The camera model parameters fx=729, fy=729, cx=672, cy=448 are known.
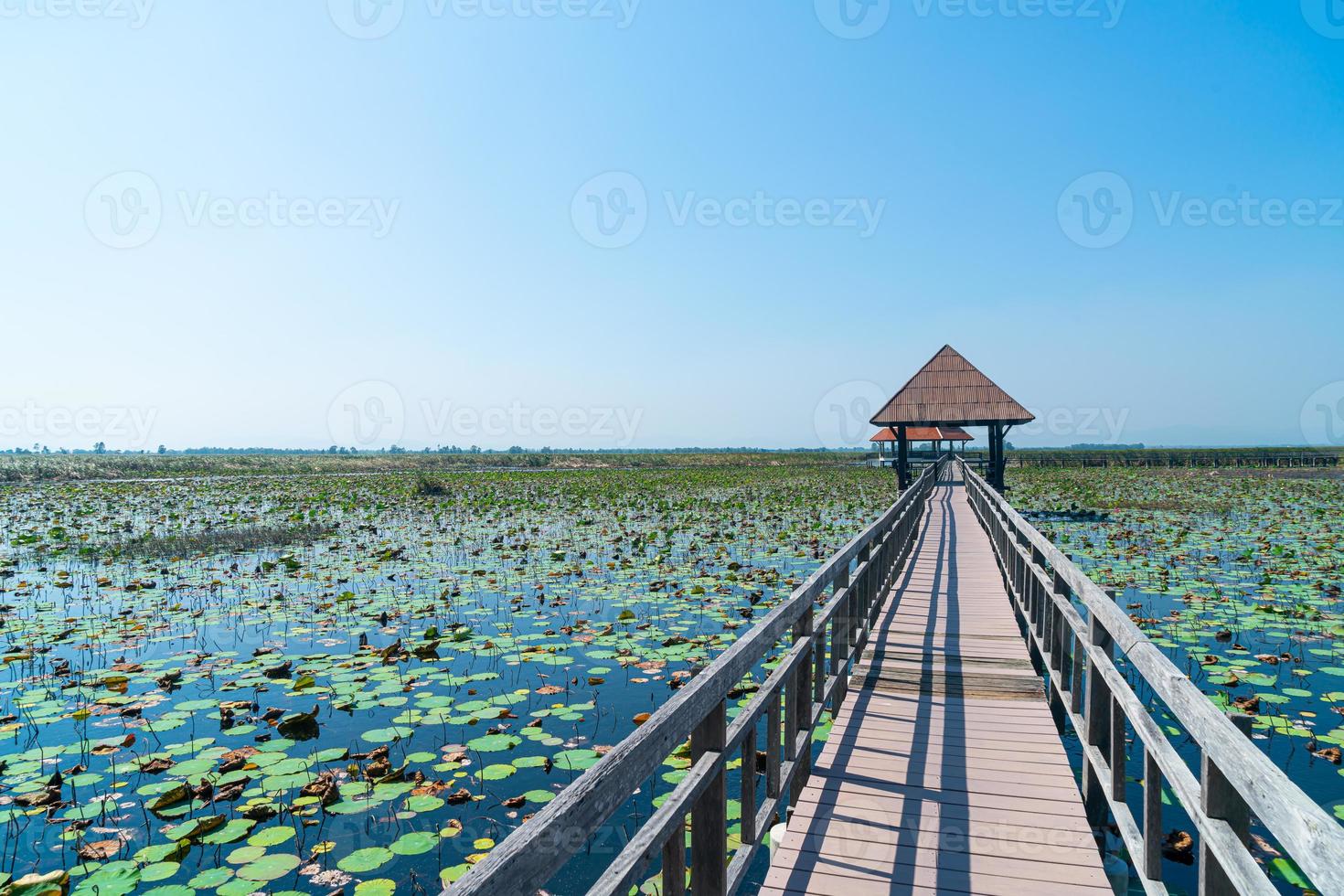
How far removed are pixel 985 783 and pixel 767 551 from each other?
1008 cm

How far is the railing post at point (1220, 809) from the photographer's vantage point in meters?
1.92

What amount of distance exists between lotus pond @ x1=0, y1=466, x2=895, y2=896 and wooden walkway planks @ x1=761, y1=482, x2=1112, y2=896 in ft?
4.55

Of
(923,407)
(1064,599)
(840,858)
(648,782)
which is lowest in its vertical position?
(648,782)

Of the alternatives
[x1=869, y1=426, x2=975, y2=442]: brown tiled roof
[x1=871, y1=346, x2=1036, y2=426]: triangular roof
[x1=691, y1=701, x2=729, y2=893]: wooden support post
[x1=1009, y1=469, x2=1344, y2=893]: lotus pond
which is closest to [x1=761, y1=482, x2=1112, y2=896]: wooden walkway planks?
[x1=691, y1=701, x2=729, y2=893]: wooden support post

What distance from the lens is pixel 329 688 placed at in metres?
6.65

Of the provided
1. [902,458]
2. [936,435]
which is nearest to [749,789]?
[902,458]

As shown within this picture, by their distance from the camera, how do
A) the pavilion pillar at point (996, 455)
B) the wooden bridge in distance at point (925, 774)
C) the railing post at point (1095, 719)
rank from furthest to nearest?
the pavilion pillar at point (996, 455)
the railing post at point (1095, 719)
the wooden bridge in distance at point (925, 774)

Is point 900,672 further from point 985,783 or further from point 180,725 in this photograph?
point 180,725

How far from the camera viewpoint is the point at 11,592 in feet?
36.5

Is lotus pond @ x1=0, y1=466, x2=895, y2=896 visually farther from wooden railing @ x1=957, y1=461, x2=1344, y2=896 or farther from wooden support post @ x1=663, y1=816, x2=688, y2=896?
wooden railing @ x1=957, y1=461, x2=1344, y2=896

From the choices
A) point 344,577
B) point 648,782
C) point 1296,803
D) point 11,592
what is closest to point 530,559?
point 344,577

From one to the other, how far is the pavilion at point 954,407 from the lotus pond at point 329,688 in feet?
22.8

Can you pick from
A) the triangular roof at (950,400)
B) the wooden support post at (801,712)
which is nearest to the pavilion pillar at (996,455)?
the triangular roof at (950,400)

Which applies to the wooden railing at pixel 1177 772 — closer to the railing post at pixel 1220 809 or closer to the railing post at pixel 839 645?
the railing post at pixel 1220 809
